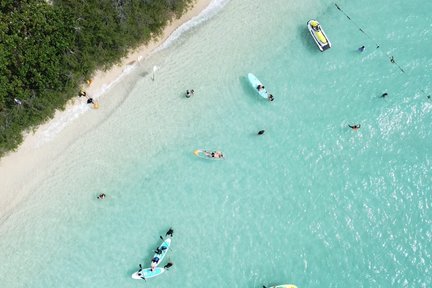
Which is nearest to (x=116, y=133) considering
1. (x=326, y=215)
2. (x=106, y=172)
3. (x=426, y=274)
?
(x=106, y=172)

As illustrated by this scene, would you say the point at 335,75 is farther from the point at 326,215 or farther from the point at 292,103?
the point at 326,215

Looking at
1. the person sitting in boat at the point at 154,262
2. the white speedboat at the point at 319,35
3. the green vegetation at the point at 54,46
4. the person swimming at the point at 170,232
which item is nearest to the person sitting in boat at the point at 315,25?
the white speedboat at the point at 319,35

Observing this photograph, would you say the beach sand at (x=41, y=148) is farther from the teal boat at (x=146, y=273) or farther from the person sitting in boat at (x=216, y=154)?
the teal boat at (x=146, y=273)

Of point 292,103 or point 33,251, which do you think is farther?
point 292,103

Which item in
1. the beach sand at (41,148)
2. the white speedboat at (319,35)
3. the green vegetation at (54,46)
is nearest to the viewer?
the green vegetation at (54,46)

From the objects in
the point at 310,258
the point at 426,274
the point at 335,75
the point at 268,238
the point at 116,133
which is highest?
the point at 116,133

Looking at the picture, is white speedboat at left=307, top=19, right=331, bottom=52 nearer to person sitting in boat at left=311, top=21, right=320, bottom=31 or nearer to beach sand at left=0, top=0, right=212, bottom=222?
person sitting in boat at left=311, top=21, right=320, bottom=31
